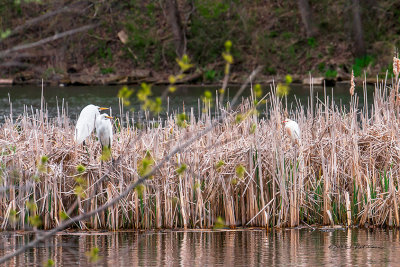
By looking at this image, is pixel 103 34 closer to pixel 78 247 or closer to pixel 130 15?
pixel 130 15

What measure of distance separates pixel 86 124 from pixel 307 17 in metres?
25.2

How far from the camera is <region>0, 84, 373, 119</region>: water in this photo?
2278cm

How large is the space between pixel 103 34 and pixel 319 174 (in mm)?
30825

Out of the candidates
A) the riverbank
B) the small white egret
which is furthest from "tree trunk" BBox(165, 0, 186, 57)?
the small white egret

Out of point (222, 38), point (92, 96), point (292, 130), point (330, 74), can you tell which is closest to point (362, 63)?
point (330, 74)

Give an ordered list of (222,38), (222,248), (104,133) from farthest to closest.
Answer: (222,38) < (104,133) < (222,248)

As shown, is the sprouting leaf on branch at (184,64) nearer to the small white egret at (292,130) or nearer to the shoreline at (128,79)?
the small white egret at (292,130)

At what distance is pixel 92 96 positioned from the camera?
26875mm

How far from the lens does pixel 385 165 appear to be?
775 centimetres

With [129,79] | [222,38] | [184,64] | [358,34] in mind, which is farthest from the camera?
[222,38]

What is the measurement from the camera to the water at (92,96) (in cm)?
2278

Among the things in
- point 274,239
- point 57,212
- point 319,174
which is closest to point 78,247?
point 57,212

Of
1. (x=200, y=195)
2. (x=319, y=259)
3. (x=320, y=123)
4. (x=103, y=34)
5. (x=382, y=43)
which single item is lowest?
(x=319, y=259)

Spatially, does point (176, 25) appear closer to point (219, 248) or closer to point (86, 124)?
point (86, 124)
